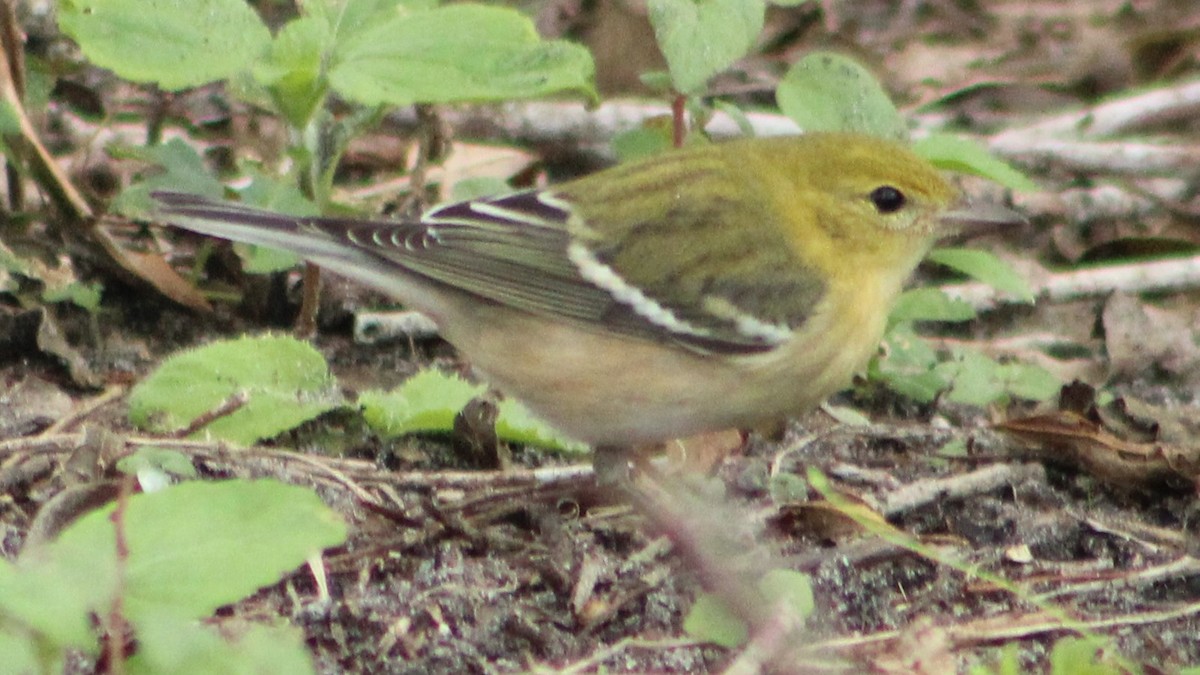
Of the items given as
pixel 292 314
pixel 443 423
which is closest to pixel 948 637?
pixel 443 423

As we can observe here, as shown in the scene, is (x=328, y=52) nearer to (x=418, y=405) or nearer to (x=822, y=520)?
(x=418, y=405)

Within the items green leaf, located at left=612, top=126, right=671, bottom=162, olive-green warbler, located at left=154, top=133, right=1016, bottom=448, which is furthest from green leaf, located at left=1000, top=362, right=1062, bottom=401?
green leaf, located at left=612, top=126, right=671, bottom=162

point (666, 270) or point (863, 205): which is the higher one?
point (863, 205)

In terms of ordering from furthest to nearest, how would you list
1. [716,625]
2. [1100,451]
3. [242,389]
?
[1100,451] → [242,389] → [716,625]

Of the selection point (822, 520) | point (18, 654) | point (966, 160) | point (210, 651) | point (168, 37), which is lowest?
point (18, 654)

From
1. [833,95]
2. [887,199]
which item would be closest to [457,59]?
[833,95]

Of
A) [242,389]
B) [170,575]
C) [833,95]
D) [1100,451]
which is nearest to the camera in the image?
[170,575]

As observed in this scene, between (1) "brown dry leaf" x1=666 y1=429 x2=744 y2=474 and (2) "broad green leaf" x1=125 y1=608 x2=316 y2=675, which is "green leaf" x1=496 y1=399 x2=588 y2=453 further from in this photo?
(2) "broad green leaf" x1=125 y1=608 x2=316 y2=675
